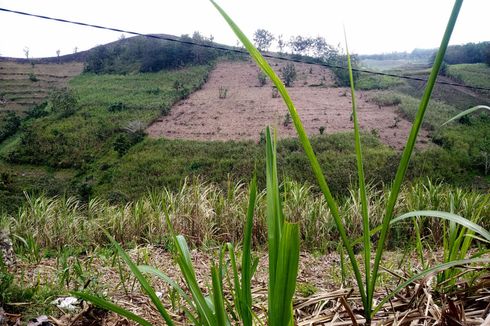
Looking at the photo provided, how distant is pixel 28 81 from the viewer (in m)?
35.6

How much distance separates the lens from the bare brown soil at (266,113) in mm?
19469

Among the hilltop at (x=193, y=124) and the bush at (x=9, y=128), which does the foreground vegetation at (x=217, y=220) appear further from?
the bush at (x=9, y=128)

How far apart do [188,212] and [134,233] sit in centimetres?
69

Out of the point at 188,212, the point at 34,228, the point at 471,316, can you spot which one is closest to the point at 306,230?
the point at 188,212

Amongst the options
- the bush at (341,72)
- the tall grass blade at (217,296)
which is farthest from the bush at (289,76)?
the tall grass blade at (217,296)

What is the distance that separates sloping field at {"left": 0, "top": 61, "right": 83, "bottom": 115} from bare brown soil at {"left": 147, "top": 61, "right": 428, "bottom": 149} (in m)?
15.5

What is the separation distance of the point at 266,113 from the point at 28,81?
27680 mm

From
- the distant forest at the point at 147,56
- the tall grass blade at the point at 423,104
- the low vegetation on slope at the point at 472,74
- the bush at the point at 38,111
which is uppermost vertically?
the distant forest at the point at 147,56

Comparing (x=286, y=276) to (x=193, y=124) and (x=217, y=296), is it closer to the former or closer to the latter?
(x=217, y=296)

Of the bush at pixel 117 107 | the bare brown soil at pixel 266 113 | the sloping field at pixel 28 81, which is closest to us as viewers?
the bare brown soil at pixel 266 113

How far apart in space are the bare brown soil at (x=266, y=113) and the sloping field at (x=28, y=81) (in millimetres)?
15472

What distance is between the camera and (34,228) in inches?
161

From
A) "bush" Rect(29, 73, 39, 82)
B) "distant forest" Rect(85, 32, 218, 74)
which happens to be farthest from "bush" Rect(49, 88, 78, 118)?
"distant forest" Rect(85, 32, 218, 74)

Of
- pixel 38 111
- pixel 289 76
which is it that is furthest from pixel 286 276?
pixel 38 111
